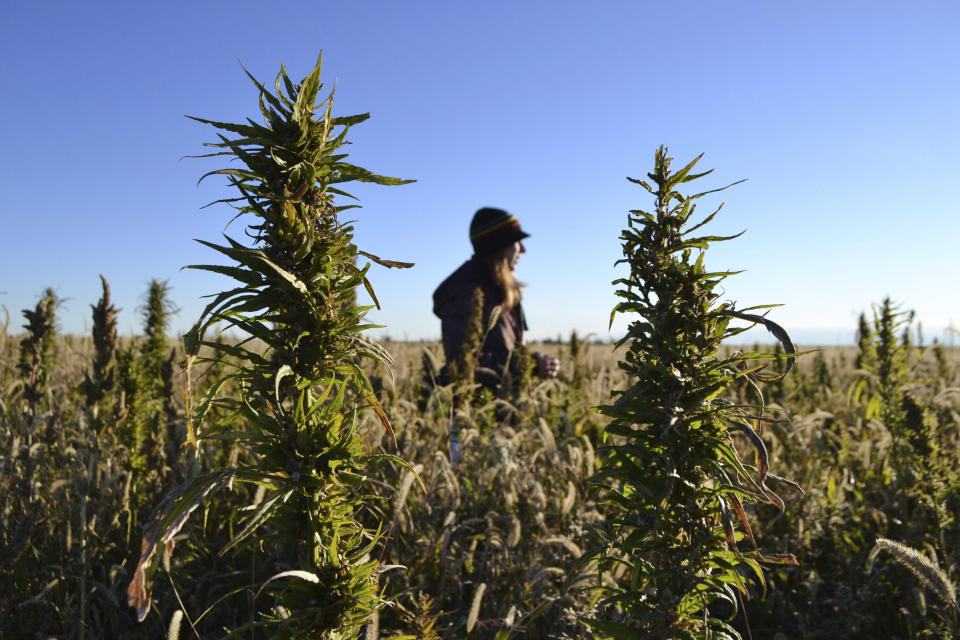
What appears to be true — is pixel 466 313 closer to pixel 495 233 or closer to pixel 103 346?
pixel 495 233

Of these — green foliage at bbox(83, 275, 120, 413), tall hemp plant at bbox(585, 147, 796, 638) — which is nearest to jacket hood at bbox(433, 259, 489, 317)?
green foliage at bbox(83, 275, 120, 413)

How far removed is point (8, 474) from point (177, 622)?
2639 mm

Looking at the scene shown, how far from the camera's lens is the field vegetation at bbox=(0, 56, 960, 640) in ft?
3.86

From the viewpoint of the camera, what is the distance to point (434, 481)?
3.36 m

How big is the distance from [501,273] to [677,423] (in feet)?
18.5

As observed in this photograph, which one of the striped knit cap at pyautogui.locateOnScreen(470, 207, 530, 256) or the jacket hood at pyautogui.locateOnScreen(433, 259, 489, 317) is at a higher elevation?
the striped knit cap at pyautogui.locateOnScreen(470, 207, 530, 256)

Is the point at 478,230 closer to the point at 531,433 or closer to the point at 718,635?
the point at 531,433

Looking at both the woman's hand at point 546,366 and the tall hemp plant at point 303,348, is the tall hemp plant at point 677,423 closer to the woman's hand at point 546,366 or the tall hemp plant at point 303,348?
the tall hemp plant at point 303,348

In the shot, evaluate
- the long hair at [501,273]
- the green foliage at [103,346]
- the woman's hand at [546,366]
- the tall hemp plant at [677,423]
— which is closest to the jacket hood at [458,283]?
the long hair at [501,273]

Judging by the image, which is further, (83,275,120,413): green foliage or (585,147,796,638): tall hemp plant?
(83,275,120,413): green foliage

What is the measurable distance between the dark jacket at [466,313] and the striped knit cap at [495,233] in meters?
0.28

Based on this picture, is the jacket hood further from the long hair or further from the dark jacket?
the long hair

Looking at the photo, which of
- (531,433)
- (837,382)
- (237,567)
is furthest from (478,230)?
(837,382)

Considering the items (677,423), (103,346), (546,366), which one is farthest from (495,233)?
(677,423)
